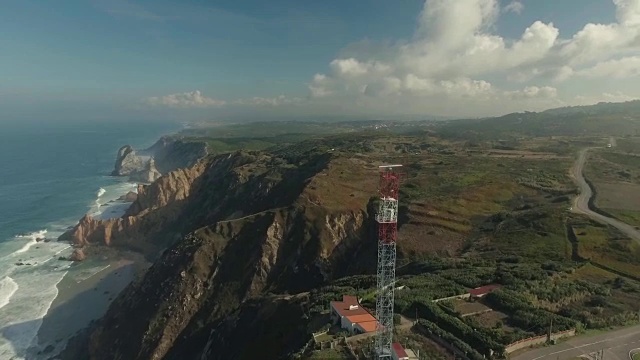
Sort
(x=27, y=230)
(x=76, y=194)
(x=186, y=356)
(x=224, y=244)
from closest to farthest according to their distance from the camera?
(x=186, y=356)
(x=224, y=244)
(x=27, y=230)
(x=76, y=194)

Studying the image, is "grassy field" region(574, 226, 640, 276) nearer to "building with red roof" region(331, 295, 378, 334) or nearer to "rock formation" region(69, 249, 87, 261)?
"building with red roof" region(331, 295, 378, 334)

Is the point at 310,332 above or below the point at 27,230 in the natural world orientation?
above

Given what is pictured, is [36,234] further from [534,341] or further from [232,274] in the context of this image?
[534,341]

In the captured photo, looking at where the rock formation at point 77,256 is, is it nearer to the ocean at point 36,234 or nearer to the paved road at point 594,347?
the ocean at point 36,234

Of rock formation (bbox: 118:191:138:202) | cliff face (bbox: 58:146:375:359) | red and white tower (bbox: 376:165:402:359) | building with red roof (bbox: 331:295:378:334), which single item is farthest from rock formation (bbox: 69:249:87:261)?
red and white tower (bbox: 376:165:402:359)

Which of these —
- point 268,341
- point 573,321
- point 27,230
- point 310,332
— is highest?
point 573,321

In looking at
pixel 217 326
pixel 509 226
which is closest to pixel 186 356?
pixel 217 326

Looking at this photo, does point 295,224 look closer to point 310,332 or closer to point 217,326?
point 217,326

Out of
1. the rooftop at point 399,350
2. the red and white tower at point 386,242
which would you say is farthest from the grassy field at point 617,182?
the red and white tower at point 386,242
